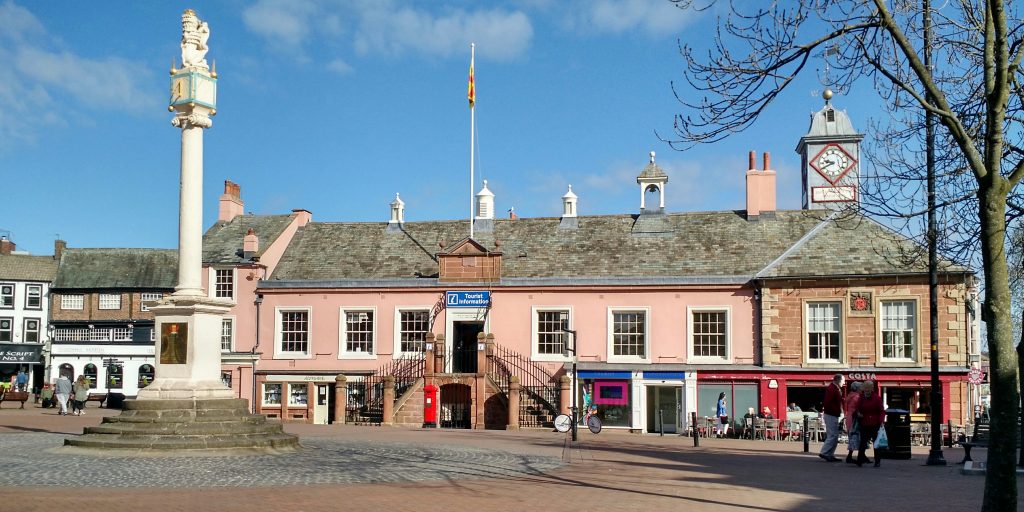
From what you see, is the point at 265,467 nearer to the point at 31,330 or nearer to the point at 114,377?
the point at 114,377

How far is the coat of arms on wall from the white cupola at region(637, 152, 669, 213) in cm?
818

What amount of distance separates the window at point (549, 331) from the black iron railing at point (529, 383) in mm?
561

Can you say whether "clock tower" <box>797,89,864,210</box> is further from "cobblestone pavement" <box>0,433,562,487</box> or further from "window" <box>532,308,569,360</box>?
"cobblestone pavement" <box>0,433,562,487</box>

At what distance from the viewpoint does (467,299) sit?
35562 mm

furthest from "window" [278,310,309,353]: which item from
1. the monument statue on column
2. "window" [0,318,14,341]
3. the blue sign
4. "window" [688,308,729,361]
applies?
"window" [0,318,14,341]

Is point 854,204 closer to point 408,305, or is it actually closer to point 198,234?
point 198,234

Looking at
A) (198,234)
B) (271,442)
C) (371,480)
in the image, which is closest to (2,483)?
(371,480)

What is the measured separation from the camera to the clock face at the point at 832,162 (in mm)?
39000

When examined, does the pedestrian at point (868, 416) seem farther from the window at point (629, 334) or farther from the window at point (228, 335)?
the window at point (228, 335)

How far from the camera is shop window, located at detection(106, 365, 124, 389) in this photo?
2141 inches

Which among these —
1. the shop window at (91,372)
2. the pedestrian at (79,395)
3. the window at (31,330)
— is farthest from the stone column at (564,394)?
the window at (31,330)

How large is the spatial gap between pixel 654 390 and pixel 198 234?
18.2m

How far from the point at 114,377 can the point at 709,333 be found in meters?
35.2

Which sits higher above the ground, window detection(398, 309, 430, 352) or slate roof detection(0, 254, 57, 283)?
slate roof detection(0, 254, 57, 283)
